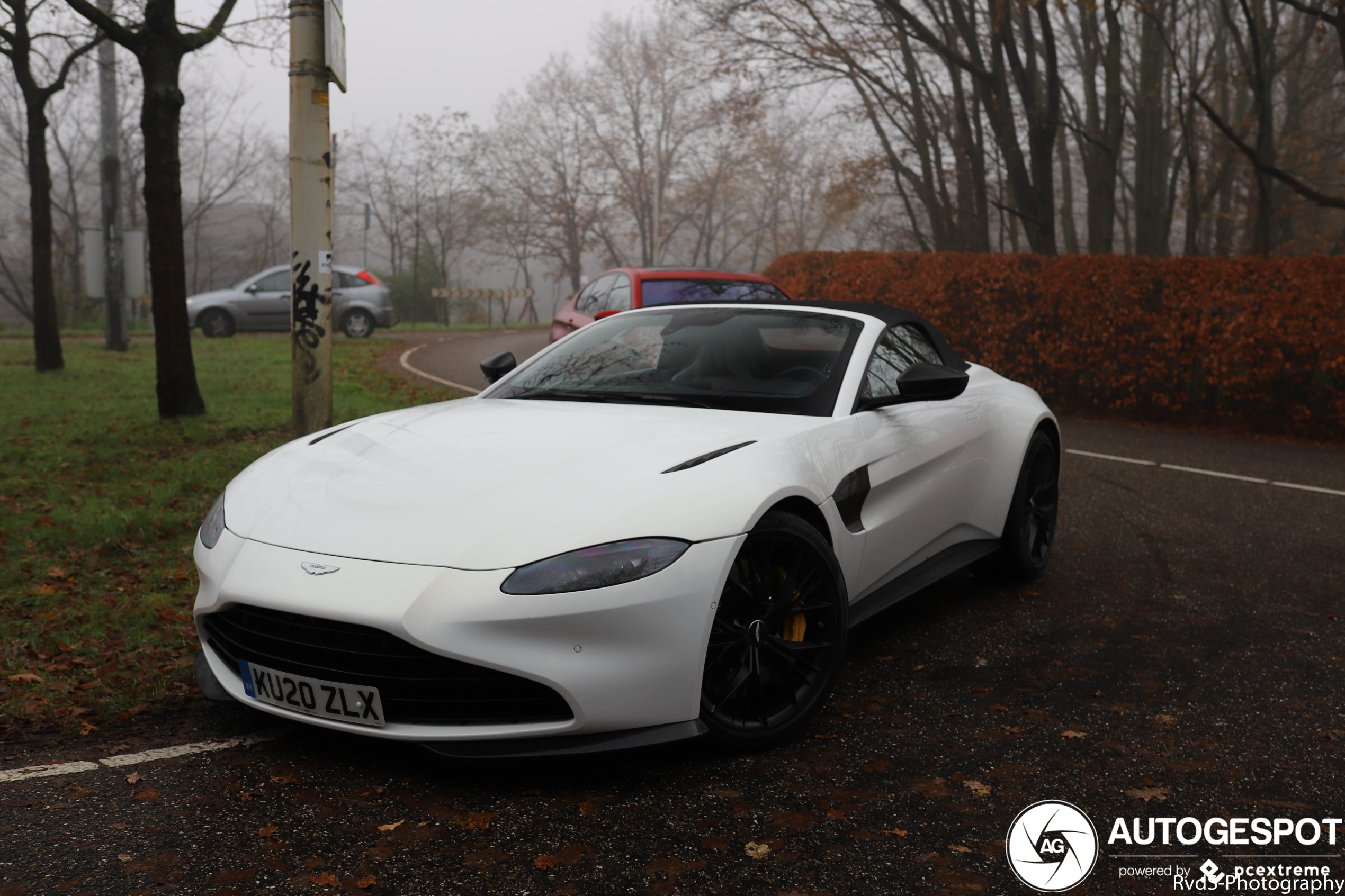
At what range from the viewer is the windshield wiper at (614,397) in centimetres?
409

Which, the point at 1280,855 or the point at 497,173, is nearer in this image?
the point at 1280,855

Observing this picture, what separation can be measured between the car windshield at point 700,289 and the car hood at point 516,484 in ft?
23.0

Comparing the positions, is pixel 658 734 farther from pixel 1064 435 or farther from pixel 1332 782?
pixel 1064 435

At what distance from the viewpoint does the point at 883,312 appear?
4.78 metres

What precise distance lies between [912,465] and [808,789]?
1574mm

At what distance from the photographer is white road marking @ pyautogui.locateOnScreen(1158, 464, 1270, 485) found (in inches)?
351

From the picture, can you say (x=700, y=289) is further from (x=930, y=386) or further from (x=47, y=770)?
(x=47, y=770)

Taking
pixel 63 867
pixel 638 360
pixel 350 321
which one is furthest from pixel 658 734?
pixel 350 321

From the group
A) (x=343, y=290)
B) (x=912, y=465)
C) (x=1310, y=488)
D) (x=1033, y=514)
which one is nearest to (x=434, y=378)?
(x=343, y=290)

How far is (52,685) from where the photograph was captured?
389cm

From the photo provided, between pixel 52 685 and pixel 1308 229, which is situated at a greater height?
pixel 1308 229

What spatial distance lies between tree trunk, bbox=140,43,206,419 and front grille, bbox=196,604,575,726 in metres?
6.91

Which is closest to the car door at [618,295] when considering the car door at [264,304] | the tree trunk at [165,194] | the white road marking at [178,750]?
the tree trunk at [165,194]

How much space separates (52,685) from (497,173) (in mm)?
49461
